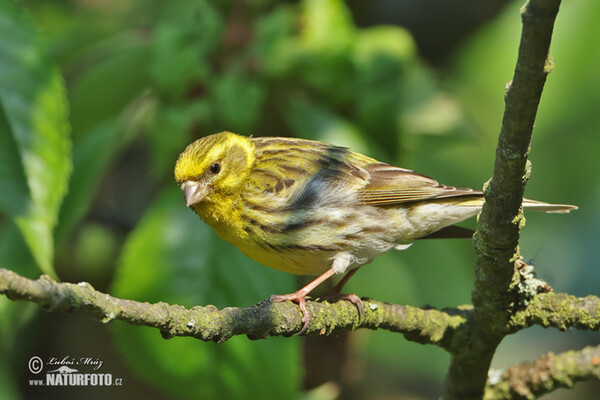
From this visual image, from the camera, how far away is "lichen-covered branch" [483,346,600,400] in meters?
2.84

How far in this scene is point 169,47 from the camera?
385 cm

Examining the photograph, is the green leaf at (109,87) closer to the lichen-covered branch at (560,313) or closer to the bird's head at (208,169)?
the bird's head at (208,169)

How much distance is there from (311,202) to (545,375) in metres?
1.28

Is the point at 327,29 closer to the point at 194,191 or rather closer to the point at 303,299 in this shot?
the point at 194,191

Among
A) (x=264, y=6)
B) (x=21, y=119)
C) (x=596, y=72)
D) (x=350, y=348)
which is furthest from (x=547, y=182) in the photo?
(x=21, y=119)

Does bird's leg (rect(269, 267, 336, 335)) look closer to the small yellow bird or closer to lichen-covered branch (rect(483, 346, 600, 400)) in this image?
the small yellow bird

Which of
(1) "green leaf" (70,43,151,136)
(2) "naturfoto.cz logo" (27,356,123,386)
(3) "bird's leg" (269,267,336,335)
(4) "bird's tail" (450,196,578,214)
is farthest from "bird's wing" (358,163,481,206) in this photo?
(2) "naturfoto.cz logo" (27,356,123,386)

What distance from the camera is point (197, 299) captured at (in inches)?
146

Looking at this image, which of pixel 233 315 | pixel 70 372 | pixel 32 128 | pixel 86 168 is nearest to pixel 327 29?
pixel 86 168

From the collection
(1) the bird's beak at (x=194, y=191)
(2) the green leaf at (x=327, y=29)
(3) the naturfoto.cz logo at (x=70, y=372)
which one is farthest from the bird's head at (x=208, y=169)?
(3) the naturfoto.cz logo at (x=70, y=372)

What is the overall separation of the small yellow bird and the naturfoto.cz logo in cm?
127

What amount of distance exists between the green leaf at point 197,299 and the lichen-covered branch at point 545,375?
1.01m

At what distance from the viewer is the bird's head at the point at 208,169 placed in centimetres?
346

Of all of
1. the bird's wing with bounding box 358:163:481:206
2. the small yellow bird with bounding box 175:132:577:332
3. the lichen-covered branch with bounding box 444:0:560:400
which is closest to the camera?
the lichen-covered branch with bounding box 444:0:560:400
